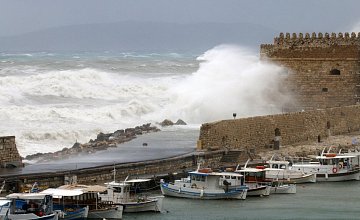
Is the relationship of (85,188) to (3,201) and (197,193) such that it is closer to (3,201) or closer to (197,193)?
(3,201)

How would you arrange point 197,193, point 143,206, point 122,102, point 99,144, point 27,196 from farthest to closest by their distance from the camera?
point 122,102 → point 99,144 → point 197,193 → point 143,206 → point 27,196

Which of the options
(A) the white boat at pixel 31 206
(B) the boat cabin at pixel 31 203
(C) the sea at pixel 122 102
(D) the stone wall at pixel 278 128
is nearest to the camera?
(A) the white boat at pixel 31 206

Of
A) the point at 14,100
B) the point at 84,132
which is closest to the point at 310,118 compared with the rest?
the point at 84,132

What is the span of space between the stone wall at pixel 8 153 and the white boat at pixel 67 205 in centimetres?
500

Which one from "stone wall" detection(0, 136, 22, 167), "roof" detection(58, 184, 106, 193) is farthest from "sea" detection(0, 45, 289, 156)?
"roof" detection(58, 184, 106, 193)

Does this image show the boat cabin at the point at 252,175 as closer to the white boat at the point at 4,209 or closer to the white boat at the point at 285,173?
the white boat at the point at 285,173

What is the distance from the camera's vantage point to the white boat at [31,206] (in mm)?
23188

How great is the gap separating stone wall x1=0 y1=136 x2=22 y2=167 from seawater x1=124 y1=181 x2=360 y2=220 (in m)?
4.09

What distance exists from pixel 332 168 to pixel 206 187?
240 inches

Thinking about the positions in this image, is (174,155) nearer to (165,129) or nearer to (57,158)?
(57,158)

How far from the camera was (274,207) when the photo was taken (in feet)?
91.4

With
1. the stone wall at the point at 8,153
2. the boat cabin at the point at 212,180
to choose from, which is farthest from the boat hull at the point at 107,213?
the stone wall at the point at 8,153

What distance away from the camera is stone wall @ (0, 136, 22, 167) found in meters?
29.4

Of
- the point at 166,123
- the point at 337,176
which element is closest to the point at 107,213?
the point at 337,176
